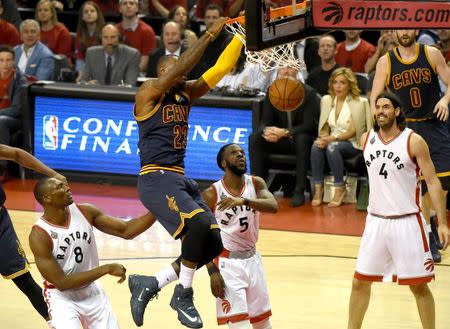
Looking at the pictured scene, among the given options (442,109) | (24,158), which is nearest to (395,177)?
(442,109)

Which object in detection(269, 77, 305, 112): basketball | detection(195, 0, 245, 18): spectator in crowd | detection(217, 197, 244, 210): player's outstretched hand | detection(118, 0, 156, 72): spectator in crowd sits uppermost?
detection(195, 0, 245, 18): spectator in crowd

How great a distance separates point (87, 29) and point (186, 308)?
851 centimetres

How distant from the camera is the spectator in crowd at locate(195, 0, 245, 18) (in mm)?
15711

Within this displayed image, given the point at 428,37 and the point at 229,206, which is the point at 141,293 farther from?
the point at 428,37

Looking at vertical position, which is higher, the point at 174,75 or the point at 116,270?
the point at 174,75

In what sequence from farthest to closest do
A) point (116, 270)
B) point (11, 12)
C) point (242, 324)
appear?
point (11, 12)
point (242, 324)
point (116, 270)

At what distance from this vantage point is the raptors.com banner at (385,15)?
8.26 metres

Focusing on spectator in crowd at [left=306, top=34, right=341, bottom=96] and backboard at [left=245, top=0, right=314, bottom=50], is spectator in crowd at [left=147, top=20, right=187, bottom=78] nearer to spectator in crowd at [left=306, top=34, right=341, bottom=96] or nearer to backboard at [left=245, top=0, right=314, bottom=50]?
spectator in crowd at [left=306, top=34, right=341, bottom=96]

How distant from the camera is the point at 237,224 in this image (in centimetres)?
888

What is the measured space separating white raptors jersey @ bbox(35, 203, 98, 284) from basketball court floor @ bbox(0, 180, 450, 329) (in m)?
1.57

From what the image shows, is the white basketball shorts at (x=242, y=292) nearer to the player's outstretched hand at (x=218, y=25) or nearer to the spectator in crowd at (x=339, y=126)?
the player's outstretched hand at (x=218, y=25)

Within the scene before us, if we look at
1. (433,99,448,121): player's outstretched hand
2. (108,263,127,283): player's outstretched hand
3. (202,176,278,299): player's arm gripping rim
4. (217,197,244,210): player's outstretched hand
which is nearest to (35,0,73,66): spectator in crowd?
(433,99,448,121): player's outstretched hand

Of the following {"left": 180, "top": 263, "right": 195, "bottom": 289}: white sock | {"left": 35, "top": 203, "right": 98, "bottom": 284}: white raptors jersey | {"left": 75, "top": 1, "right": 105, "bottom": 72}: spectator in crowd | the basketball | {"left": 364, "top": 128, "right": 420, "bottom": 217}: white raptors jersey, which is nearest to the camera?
{"left": 35, "top": 203, "right": 98, "bottom": 284}: white raptors jersey

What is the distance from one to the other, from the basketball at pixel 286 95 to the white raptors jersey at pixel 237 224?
274 cm
